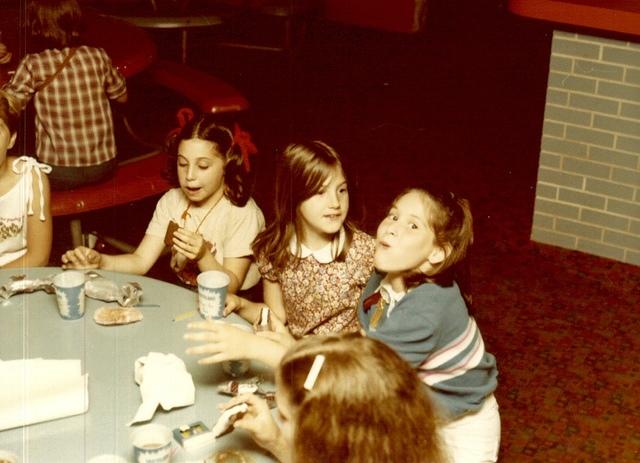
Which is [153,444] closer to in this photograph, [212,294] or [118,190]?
[212,294]

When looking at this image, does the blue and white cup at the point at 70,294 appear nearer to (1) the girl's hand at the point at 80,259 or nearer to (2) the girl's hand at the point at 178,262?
(1) the girl's hand at the point at 80,259

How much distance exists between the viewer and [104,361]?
92.2 inches

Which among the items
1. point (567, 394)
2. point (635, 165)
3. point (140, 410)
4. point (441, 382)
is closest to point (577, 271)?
point (635, 165)

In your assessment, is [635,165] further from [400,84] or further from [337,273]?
[400,84]

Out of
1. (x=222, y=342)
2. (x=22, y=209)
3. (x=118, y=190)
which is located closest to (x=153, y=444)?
(x=222, y=342)

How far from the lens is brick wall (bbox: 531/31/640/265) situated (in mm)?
4438

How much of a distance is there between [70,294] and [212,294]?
36 cm

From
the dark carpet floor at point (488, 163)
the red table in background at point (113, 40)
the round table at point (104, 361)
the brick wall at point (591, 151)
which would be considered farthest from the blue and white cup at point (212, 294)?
the brick wall at point (591, 151)

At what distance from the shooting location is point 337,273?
2990 millimetres

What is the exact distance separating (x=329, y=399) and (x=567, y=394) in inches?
86.9

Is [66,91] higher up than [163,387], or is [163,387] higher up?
[66,91]

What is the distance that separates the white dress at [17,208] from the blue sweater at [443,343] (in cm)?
135

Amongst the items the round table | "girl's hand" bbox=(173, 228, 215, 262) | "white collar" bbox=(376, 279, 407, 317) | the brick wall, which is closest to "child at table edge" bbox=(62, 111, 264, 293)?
"girl's hand" bbox=(173, 228, 215, 262)

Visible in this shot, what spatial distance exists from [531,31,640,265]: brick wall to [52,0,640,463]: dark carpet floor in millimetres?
132
